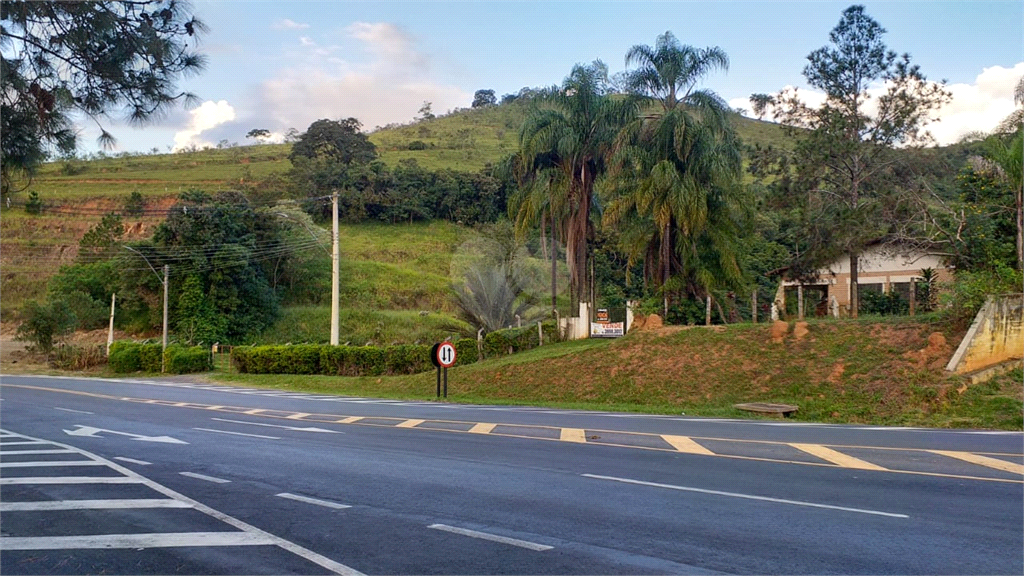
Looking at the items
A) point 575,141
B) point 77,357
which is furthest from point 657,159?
point 77,357

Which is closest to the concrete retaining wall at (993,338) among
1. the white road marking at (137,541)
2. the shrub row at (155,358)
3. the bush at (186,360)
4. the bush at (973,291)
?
the bush at (973,291)

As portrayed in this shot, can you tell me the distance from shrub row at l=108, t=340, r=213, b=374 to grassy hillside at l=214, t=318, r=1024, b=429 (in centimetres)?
1622

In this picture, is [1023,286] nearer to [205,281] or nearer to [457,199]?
[205,281]

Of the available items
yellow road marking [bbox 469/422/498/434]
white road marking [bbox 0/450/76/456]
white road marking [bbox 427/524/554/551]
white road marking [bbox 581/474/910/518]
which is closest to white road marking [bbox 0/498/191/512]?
white road marking [bbox 427/524/554/551]

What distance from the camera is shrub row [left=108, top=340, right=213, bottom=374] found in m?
46.1

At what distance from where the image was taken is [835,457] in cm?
1177

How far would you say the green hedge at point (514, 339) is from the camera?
35562 mm

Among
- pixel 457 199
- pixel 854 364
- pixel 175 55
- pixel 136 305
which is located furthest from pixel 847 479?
pixel 457 199

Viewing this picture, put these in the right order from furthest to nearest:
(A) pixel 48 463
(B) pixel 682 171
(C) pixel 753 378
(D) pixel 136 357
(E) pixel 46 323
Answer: (E) pixel 46 323 < (D) pixel 136 357 < (B) pixel 682 171 < (C) pixel 753 378 < (A) pixel 48 463

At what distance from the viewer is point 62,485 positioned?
33.8ft

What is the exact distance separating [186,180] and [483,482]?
91.0 m

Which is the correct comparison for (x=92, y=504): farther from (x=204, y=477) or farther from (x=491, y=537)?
(x=491, y=537)

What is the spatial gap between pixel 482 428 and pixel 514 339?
764 inches

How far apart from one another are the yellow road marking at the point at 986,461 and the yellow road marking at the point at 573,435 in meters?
5.59
